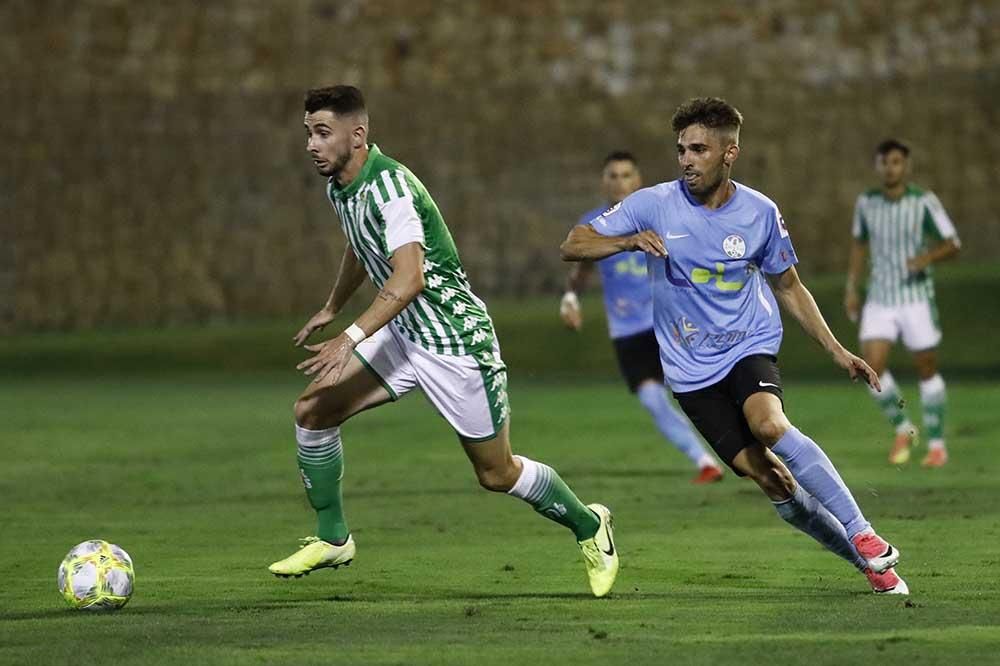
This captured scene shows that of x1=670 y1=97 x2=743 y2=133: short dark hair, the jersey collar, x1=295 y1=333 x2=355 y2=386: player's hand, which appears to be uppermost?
x1=670 y1=97 x2=743 y2=133: short dark hair

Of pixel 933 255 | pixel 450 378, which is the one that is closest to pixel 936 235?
pixel 933 255

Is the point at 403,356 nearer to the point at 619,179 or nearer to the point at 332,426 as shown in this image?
the point at 332,426

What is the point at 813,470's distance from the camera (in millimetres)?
7383

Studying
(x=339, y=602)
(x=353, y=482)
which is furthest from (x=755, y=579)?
(x=353, y=482)

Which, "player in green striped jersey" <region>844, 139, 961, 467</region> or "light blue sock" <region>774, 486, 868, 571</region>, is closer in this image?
"light blue sock" <region>774, 486, 868, 571</region>

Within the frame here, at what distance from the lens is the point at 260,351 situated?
2708 cm

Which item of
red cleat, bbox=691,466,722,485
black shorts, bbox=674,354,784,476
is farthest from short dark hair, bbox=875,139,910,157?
black shorts, bbox=674,354,784,476

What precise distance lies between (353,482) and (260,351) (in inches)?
564

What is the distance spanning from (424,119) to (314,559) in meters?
22.3

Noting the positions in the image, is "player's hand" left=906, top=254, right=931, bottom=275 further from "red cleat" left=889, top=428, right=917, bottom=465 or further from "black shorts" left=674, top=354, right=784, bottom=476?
"black shorts" left=674, top=354, right=784, bottom=476

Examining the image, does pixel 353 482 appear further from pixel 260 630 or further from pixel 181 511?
pixel 260 630

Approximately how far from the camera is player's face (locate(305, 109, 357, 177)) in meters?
7.62

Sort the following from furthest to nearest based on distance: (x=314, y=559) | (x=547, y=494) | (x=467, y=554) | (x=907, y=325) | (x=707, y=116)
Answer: (x=907, y=325) → (x=467, y=554) → (x=314, y=559) → (x=547, y=494) → (x=707, y=116)

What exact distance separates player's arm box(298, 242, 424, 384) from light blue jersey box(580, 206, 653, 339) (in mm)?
5412
